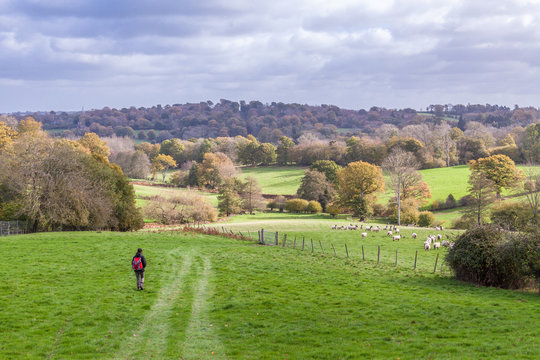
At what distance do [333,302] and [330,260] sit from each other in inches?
542

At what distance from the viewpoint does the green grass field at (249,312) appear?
47.8 ft

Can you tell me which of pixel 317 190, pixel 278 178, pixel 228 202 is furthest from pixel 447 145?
pixel 228 202

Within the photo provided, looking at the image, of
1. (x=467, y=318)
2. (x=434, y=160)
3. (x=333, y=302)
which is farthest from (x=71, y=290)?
(x=434, y=160)

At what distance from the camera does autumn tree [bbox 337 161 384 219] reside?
284ft

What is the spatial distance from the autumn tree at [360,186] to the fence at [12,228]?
57.9 meters

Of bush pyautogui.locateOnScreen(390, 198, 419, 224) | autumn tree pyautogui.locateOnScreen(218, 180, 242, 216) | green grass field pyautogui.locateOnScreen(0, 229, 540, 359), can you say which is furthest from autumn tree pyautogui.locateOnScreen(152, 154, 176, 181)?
green grass field pyautogui.locateOnScreen(0, 229, 540, 359)

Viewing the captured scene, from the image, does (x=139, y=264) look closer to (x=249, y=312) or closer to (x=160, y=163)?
(x=249, y=312)

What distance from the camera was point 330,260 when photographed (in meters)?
34.5

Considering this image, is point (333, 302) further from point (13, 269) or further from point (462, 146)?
point (462, 146)

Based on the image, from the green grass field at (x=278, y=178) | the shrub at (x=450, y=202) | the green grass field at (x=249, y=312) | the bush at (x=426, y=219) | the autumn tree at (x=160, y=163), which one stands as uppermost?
the autumn tree at (x=160, y=163)

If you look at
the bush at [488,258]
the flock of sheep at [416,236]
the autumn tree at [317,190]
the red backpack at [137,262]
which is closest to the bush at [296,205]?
the autumn tree at [317,190]

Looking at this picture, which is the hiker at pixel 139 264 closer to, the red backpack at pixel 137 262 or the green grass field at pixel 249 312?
the red backpack at pixel 137 262

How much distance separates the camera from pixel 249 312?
1925cm

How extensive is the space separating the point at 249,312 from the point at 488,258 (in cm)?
1508
